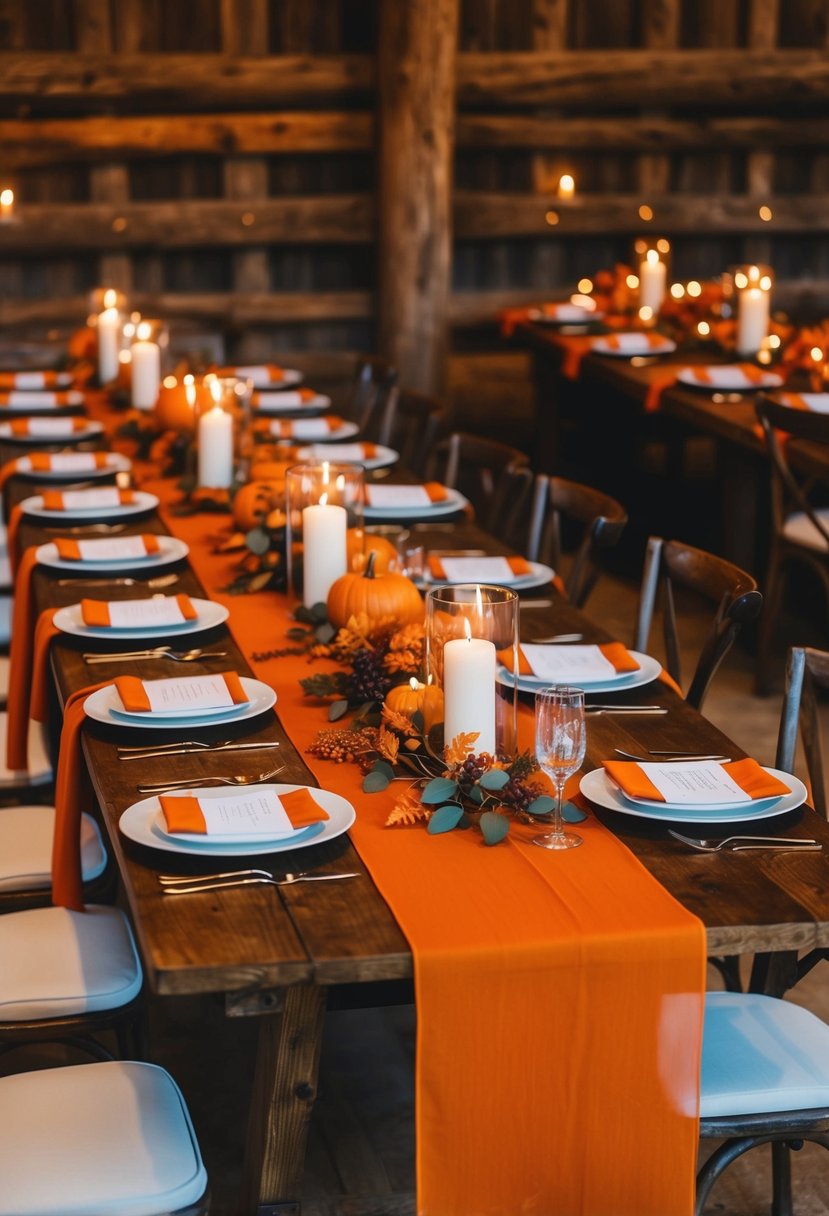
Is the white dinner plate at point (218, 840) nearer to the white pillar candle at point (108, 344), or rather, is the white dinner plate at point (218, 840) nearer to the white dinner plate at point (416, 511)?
the white dinner plate at point (416, 511)

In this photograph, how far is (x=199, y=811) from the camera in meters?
1.92

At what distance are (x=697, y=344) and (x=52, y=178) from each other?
3161mm

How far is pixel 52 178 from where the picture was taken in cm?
725

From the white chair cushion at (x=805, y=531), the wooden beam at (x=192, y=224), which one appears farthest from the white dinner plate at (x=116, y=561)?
the wooden beam at (x=192, y=224)

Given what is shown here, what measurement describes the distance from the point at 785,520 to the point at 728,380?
75 cm

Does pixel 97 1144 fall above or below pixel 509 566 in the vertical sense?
below

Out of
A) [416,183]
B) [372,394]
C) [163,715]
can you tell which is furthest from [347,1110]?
[416,183]

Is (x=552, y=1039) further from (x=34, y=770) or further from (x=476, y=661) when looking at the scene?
(x=34, y=770)

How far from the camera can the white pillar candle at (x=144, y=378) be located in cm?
489

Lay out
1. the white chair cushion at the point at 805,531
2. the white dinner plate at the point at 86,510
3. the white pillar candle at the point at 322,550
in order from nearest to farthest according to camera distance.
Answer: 1. the white pillar candle at the point at 322,550
2. the white dinner plate at the point at 86,510
3. the white chair cushion at the point at 805,531

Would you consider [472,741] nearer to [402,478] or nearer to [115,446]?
[402,478]

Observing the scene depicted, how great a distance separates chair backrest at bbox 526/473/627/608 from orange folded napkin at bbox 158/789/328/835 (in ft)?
4.34

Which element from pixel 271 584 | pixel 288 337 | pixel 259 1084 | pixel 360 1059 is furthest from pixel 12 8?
pixel 259 1084

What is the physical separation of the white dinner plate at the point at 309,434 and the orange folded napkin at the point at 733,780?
2.64 m
